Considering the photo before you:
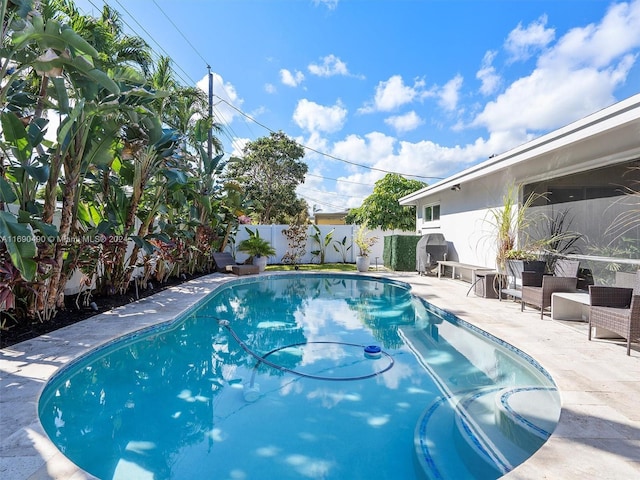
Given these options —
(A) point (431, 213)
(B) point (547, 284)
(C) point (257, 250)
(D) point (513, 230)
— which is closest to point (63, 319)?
(C) point (257, 250)

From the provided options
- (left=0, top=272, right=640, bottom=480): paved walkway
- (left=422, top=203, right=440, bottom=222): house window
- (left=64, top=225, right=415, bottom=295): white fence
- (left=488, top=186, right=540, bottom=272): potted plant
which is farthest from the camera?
(left=64, top=225, right=415, bottom=295): white fence

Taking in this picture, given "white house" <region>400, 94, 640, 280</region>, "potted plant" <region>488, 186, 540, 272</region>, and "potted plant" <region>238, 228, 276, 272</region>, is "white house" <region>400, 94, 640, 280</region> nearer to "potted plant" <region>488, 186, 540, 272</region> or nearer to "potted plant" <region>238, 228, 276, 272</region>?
"potted plant" <region>488, 186, 540, 272</region>

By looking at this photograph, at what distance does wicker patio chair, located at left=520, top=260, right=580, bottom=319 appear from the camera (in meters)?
6.55

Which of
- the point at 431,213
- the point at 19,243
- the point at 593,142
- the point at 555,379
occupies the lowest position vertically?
the point at 555,379

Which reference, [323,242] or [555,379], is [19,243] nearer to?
[555,379]

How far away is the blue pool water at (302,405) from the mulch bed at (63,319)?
1406 millimetres

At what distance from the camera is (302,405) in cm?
425

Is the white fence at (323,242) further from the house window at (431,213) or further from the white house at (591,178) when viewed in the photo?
the white house at (591,178)

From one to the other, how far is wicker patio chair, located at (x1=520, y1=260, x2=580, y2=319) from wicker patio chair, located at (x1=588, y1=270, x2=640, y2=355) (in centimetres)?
127

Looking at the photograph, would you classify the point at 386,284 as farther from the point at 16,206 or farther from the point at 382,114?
the point at 382,114

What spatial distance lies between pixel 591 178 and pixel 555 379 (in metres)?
5.06

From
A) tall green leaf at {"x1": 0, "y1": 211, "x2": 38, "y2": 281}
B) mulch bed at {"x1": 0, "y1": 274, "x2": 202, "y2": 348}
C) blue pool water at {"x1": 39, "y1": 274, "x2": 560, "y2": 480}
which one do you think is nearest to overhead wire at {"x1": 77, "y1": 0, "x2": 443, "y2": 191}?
mulch bed at {"x1": 0, "y1": 274, "x2": 202, "y2": 348}

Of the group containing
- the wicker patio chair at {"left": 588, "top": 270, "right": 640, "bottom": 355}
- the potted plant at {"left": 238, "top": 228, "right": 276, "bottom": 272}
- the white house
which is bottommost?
the wicker patio chair at {"left": 588, "top": 270, "right": 640, "bottom": 355}

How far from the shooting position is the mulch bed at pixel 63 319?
5391 millimetres
